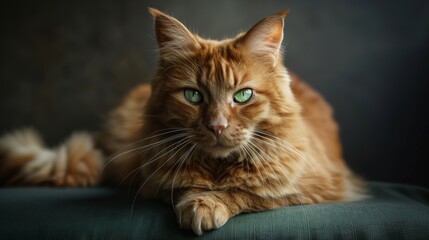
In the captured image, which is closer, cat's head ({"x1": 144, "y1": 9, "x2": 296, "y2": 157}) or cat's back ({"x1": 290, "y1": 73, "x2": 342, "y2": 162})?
cat's head ({"x1": 144, "y1": 9, "x2": 296, "y2": 157})

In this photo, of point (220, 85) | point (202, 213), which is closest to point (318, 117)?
point (220, 85)

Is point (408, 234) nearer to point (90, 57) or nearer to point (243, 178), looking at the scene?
point (243, 178)

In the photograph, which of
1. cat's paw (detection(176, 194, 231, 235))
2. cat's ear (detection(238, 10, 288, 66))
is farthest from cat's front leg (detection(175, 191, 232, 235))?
cat's ear (detection(238, 10, 288, 66))

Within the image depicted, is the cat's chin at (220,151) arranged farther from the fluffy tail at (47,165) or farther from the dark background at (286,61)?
the dark background at (286,61)

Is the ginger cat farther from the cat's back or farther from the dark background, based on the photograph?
the dark background

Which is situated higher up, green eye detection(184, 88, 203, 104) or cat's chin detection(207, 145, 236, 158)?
green eye detection(184, 88, 203, 104)

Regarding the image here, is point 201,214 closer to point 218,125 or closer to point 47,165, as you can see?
point 218,125
